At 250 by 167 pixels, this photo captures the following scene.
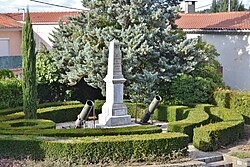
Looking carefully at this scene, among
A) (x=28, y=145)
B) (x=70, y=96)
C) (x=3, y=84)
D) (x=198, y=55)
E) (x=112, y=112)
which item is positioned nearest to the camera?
(x=28, y=145)

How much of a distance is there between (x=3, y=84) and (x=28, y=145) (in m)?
8.17

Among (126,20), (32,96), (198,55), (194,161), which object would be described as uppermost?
(126,20)

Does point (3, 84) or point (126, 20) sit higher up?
point (126, 20)

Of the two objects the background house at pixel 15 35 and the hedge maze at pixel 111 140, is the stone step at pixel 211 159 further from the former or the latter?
the background house at pixel 15 35

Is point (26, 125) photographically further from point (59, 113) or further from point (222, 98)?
point (222, 98)

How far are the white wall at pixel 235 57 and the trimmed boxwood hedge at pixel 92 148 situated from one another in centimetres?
1453

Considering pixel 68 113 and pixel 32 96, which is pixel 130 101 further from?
pixel 32 96

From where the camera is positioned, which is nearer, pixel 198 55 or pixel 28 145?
pixel 28 145

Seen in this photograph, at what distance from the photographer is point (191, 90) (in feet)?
65.4

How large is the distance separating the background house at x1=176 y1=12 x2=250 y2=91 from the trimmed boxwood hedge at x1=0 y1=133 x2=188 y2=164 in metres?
14.4

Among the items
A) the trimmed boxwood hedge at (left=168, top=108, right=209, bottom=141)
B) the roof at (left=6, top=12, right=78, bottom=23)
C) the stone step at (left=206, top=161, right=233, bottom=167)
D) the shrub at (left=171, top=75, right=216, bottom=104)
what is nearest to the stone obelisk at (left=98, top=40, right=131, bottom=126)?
the trimmed boxwood hedge at (left=168, top=108, right=209, bottom=141)

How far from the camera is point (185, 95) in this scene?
65.5 ft

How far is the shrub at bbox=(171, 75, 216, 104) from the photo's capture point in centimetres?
1994

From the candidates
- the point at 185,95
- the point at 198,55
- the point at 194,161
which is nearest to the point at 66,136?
the point at 194,161
